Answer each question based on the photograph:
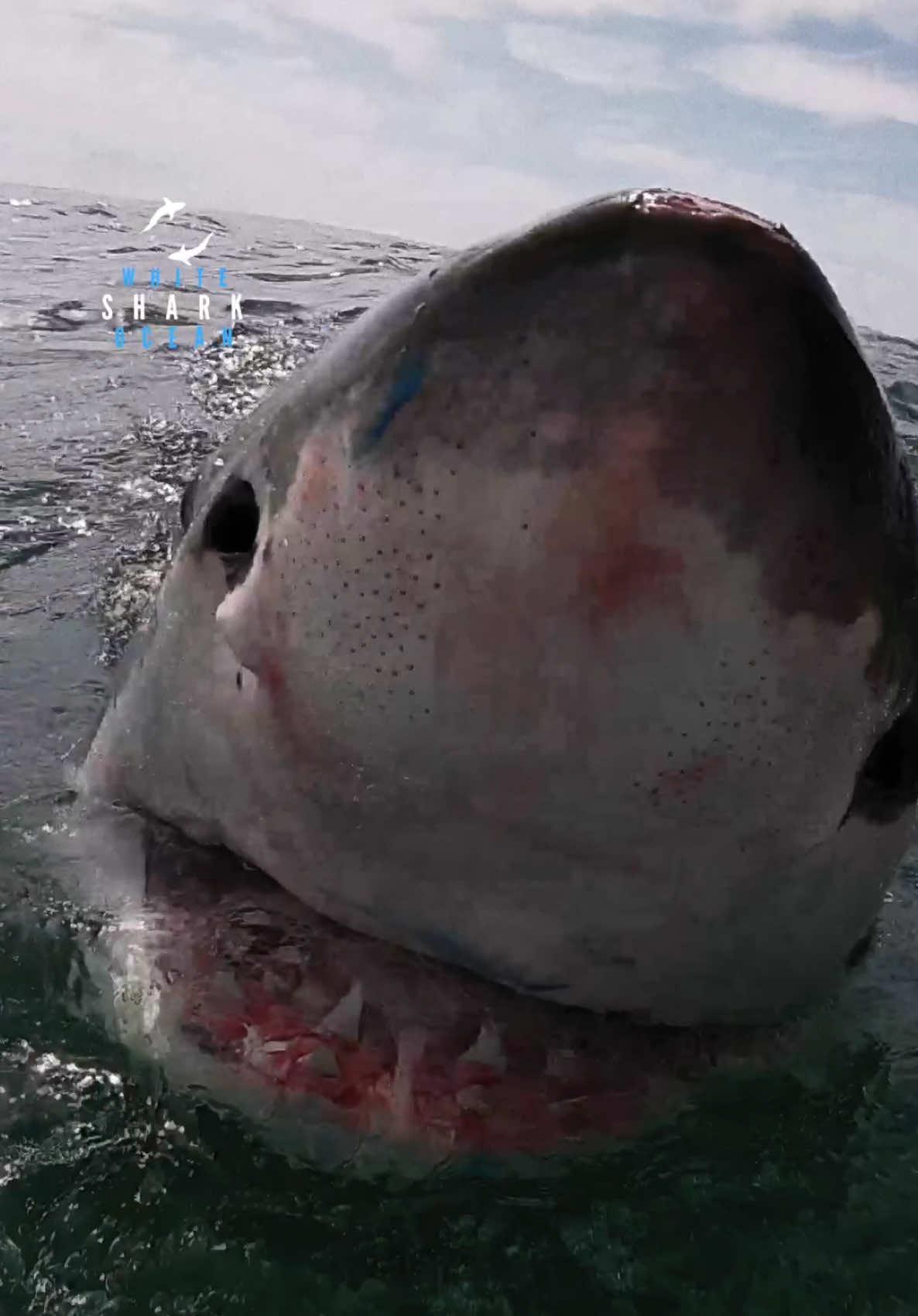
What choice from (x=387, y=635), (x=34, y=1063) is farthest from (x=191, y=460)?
(x=387, y=635)

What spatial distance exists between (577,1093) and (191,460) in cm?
342

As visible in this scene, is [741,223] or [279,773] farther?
[279,773]

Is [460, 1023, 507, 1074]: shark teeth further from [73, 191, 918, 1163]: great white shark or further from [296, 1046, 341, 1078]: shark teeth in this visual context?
[296, 1046, 341, 1078]: shark teeth

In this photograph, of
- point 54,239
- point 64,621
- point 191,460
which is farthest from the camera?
point 54,239

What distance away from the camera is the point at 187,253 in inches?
460

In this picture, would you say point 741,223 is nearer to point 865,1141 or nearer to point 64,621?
point 865,1141

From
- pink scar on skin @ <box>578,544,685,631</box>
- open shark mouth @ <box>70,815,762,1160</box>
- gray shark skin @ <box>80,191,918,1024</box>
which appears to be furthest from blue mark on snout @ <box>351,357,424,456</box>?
open shark mouth @ <box>70,815,762,1160</box>

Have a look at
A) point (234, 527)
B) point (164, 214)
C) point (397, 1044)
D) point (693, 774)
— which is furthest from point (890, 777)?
point (164, 214)

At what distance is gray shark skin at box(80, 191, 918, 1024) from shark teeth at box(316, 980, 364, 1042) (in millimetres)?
64

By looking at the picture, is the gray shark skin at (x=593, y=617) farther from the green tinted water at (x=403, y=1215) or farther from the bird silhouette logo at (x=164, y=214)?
the bird silhouette logo at (x=164, y=214)

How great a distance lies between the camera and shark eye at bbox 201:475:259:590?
1375mm

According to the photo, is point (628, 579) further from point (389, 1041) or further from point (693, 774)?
point (389, 1041)

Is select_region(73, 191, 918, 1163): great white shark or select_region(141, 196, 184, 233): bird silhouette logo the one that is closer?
select_region(73, 191, 918, 1163): great white shark

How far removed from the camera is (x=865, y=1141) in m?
1.62
